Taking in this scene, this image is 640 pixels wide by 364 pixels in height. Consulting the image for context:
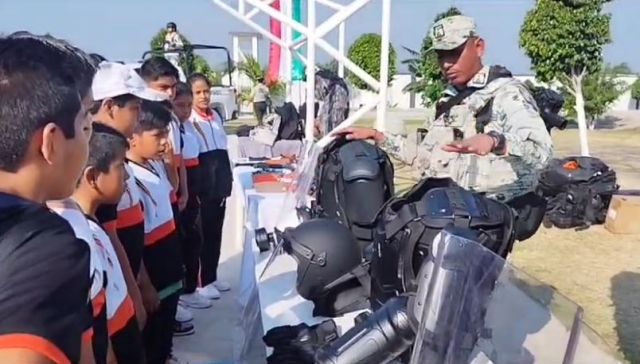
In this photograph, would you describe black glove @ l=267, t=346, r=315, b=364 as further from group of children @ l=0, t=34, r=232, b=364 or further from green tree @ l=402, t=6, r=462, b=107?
green tree @ l=402, t=6, r=462, b=107

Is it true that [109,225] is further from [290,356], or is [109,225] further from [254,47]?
[254,47]

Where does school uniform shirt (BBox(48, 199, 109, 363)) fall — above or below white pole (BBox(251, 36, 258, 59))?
below

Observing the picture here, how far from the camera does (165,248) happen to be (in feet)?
9.86

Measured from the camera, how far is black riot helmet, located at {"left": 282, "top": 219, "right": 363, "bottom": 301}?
2.58 metres

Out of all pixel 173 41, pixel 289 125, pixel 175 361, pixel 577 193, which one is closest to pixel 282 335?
pixel 175 361

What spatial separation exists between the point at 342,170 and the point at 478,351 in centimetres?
192

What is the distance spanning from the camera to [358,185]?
A: 10.2ft

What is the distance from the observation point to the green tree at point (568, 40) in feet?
35.7

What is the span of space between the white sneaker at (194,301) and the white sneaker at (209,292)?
4cm

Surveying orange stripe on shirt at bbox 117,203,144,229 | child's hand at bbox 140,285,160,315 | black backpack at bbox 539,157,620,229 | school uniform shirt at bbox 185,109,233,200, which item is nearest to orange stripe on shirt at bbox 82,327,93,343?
orange stripe on shirt at bbox 117,203,144,229

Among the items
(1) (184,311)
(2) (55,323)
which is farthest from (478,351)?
(1) (184,311)

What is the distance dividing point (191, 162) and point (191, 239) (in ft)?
1.60

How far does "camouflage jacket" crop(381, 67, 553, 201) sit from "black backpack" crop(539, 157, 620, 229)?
4380 millimetres

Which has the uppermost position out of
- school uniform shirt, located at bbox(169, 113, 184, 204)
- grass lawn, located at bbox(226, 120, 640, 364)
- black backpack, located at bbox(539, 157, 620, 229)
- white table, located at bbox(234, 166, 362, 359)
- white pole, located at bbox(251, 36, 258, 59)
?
white pole, located at bbox(251, 36, 258, 59)
